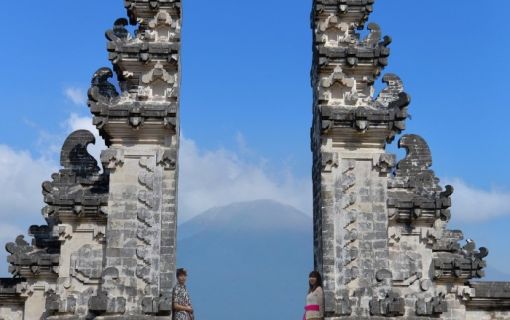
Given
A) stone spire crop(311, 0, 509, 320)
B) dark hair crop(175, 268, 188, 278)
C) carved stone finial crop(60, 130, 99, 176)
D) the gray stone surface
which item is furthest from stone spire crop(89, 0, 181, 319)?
stone spire crop(311, 0, 509, 320)

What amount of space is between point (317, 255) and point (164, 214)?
3.31m

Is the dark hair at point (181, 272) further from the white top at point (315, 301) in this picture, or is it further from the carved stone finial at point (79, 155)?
the carved stone finial at point (79, 155)

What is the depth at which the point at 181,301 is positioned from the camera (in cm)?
1536

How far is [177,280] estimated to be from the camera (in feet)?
51.9

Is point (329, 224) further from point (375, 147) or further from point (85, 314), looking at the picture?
point (85, 314)

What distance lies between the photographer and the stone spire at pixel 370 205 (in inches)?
633

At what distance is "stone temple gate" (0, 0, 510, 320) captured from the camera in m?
16.0

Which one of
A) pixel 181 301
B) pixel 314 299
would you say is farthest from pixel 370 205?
pixel 181 301

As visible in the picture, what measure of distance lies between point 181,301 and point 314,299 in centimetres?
255

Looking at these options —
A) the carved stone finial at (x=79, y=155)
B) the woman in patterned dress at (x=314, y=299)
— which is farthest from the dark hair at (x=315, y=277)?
the carved stone finial at (x=79, y=155)

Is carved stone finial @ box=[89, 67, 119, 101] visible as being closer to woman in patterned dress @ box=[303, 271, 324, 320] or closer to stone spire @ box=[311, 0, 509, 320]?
stone spire @ box=[311, 0, 509, 320]

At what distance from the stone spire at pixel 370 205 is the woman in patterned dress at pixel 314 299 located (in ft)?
1.02

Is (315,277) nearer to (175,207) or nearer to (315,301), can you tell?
→ (315,301)

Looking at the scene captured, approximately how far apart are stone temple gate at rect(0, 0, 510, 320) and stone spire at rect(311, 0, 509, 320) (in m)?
0.02
